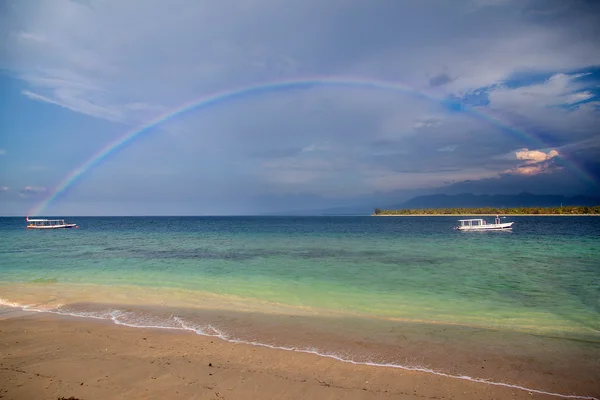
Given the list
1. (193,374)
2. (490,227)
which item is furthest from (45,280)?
(490,227)

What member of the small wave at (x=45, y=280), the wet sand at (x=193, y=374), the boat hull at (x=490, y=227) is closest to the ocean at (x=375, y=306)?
the small wave at (x=45, y=280)

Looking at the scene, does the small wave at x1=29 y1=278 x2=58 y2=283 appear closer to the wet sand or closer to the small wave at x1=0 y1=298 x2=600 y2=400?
the small wave at x1=0 y1=298 x2=600 y2=400

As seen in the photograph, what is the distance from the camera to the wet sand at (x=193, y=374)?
6.04 m

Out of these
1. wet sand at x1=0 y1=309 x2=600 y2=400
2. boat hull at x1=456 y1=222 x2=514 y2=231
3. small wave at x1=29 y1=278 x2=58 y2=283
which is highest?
wet sand at x1=0 y1=309 x2=600 y2=400

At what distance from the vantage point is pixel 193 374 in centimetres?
679

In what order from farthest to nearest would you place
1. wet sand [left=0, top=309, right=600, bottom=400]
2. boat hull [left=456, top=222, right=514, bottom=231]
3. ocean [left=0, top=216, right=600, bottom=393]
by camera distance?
1. boat hull [left=456, top=222, right=514, bottom=231]
2. ocean [left=0, top=216, right=600, bottom=393]
3. wet sand [left=0, top=309, right=600, bottom=400]

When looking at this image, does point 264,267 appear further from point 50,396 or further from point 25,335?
point 50,396

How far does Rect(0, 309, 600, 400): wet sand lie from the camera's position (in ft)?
19.8

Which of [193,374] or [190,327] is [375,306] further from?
[193,374]

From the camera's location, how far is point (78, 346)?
8438 millimetres

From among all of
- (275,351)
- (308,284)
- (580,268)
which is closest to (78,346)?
(275,351)

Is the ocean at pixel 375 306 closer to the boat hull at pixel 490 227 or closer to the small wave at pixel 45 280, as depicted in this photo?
the small wave at pixel 45 280

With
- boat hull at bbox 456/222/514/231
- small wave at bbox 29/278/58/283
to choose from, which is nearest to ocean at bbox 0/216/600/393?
small wave at bbox 29/278/58/283

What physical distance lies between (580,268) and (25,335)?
1155 inches
